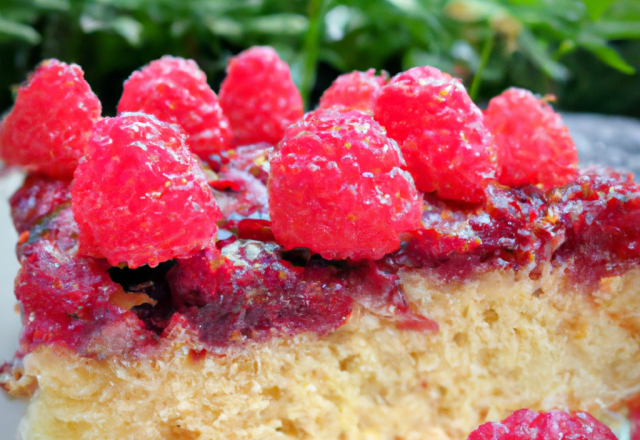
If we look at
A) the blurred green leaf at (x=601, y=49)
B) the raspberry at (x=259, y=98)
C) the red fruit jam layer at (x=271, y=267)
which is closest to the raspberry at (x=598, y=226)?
the red fruit jam layer at (x=271, y=267)

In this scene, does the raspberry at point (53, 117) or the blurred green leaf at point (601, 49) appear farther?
the blurred green leaf at point (601, 49)

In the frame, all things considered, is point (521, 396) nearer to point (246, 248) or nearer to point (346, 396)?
point (346, 396)

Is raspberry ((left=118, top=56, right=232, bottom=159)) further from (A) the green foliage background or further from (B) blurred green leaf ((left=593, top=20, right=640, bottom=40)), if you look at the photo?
(B) blurred green leaf ((left=593, top=20, right=640, bottom=40))

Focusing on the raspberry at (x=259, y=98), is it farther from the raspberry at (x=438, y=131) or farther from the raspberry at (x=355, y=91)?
the raspberry at (x=438, y=131)

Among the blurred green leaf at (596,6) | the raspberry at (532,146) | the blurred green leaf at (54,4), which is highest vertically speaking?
the raspberry at (532,146)

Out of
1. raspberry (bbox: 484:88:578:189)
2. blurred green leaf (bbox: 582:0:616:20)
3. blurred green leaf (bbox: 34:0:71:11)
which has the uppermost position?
raspberry (bbox: 484:88:578:189)

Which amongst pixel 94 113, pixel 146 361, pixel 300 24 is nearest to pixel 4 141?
pixel 94 113

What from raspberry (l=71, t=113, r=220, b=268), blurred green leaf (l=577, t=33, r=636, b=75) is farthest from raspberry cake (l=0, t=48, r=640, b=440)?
blurred green leaf (l=577, t=33, r=636, b=75)
